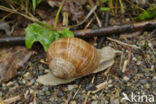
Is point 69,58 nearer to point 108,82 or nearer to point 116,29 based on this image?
point 108,82

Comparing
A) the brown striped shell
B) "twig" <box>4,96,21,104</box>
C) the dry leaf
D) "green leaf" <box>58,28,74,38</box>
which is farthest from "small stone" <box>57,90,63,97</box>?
"green leaf" <box>58,28,74,38</box>

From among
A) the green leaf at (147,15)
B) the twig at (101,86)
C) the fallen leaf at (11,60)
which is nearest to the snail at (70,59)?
the twig at (101,86)

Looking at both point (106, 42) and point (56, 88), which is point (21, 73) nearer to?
point (56, 88)

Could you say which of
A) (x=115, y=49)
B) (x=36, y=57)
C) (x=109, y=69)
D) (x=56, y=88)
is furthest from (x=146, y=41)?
(x=36, y=57)

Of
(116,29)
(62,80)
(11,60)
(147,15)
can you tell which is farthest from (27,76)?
(147,15)

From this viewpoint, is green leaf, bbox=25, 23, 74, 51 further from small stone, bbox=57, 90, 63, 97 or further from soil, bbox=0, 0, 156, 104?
small stone, bbox=57, 90, 63, 97

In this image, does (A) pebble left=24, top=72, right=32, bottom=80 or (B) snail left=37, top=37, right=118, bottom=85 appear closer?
(B) snail left=37, top=37, right=118, bottom=85
